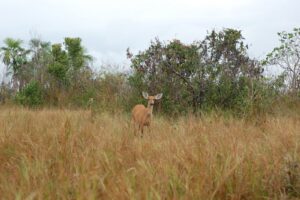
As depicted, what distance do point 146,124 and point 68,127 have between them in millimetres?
4373

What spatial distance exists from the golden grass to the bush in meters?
12.8

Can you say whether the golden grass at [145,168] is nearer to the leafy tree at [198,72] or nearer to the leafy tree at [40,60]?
the leafy tree at [198,72]

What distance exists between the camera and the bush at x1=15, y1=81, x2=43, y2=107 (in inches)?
731

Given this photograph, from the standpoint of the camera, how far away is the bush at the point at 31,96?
18.6 m

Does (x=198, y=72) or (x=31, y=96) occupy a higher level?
(x=198, y=72)

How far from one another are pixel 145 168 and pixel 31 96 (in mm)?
15723

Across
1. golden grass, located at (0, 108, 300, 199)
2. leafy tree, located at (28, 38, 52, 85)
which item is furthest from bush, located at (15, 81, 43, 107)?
golden grass, located at (0, 108, 300, 199)

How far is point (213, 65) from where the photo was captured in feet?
40.9

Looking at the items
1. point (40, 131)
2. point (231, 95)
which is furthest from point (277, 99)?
point (40, 131)

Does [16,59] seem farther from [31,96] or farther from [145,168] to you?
[145,168]

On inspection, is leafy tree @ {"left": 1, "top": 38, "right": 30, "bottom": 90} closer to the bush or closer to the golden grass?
the bush

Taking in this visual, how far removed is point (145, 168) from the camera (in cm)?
407

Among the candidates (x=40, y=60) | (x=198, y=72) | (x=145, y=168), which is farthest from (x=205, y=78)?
(x=40, y=60)

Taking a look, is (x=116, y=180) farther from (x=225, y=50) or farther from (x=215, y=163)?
(x=225, y=50)
